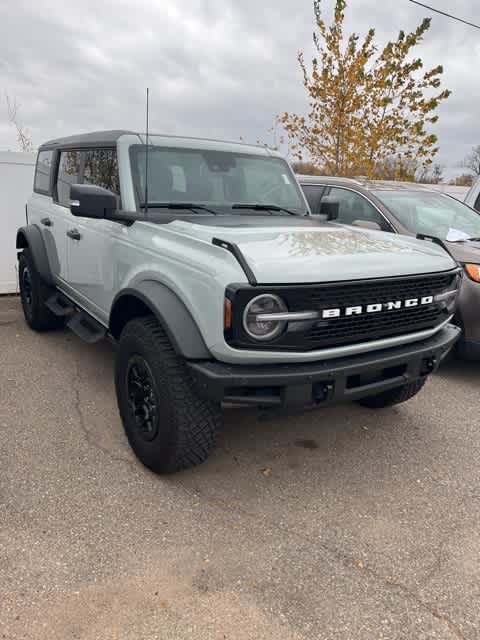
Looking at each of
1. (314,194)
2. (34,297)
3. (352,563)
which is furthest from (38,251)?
(352,563)

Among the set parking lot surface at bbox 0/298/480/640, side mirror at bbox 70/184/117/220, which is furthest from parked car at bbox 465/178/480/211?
side mirror at bbox 70/184/117/220

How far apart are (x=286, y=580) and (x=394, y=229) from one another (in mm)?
3523

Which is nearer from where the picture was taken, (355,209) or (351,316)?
(351,316)

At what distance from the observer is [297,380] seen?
2.35 m

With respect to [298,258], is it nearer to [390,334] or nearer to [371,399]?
[390,334]

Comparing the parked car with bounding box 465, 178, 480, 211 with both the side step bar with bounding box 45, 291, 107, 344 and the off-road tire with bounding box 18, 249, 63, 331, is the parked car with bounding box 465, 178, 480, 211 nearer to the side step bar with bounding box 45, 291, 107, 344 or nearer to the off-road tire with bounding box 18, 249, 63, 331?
the side step bar with bounding box 45, 291, 107, 344

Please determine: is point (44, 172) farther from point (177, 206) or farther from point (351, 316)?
point (351, 316)

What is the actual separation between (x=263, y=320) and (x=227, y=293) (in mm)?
205

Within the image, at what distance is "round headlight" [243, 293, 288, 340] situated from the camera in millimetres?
2301

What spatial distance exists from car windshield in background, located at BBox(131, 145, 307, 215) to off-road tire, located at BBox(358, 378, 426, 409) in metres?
1.48

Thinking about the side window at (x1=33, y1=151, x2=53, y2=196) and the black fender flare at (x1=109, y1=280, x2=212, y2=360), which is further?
the side window at (x1=33, y1=151, x2=53, y2=196)

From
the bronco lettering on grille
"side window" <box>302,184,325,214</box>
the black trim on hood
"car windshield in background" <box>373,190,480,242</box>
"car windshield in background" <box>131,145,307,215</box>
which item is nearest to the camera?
the black trim on hood

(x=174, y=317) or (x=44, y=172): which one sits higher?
(x=44, y=172)

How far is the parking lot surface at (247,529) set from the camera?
1980 millimetres
